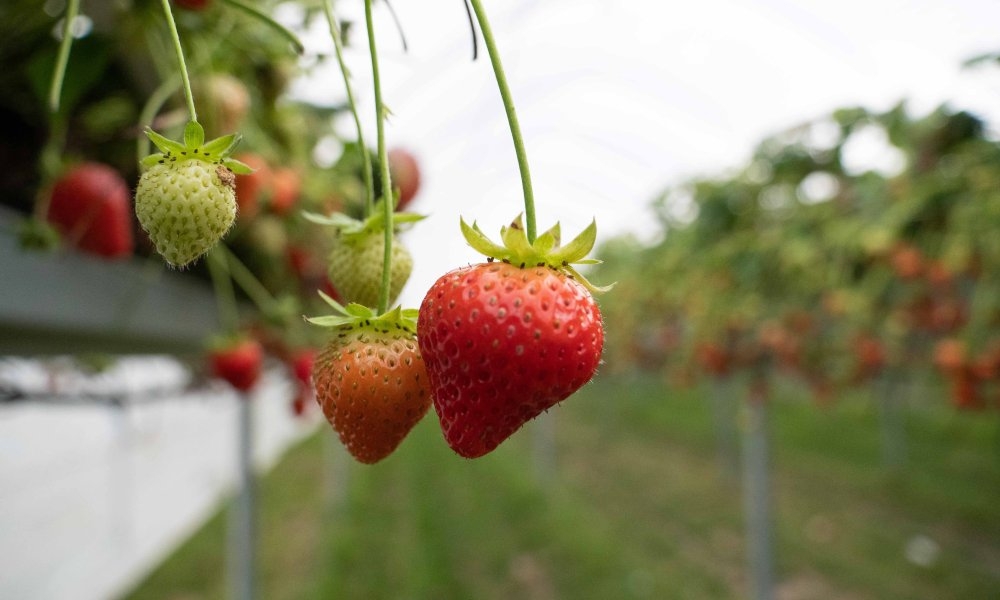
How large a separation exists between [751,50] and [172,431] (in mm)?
4817

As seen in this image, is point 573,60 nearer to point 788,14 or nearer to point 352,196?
point 788,14

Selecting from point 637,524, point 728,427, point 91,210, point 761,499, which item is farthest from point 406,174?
point 728,427

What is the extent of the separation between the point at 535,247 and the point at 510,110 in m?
0.11

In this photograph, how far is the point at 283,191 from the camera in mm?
857

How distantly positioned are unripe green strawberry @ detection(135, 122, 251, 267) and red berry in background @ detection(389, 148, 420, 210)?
645 millimetres

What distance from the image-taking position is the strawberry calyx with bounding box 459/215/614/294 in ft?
1.03

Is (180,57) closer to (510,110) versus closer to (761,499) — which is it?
(510,110)

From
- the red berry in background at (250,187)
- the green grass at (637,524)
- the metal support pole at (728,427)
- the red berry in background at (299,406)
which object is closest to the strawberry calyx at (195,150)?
the red berry in background at (250,187)

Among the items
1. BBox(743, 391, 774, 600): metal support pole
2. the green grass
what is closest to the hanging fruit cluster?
the green grass

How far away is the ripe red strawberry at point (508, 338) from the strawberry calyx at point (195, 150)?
3.8 inches

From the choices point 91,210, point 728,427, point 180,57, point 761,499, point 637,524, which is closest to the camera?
point 180,57

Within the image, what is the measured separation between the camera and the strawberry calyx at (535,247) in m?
0.31

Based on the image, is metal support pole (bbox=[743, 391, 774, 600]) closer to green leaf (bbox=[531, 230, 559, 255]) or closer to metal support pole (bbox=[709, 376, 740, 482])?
green leaf (bbox=[531, 230, 559, 255])

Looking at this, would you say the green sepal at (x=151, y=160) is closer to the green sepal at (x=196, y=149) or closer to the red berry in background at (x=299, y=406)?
the green sepal at (x=196, y=149)
